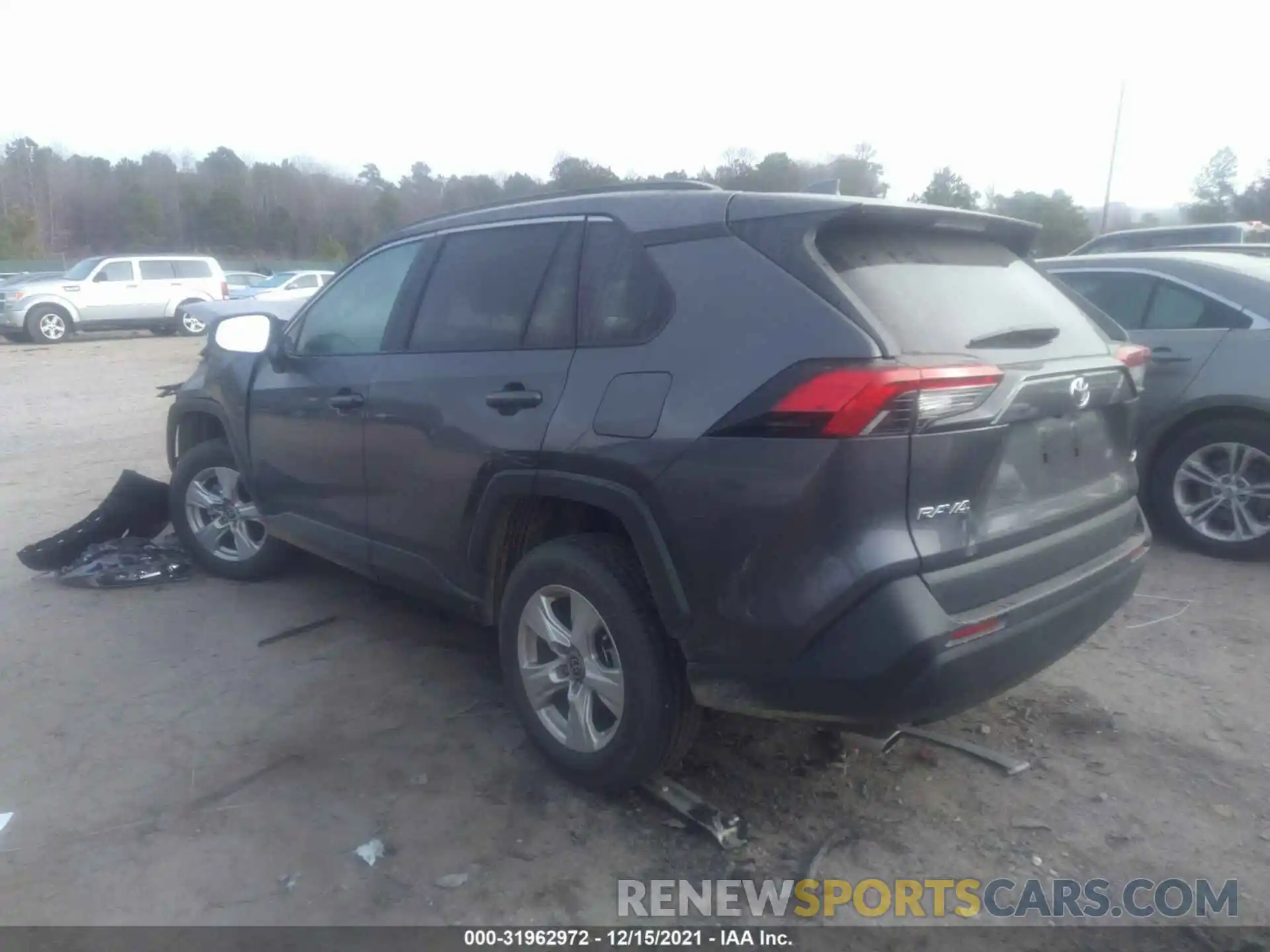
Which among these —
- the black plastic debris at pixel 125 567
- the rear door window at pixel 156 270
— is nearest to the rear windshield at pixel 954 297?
the black plastic debris at pixel 125 567

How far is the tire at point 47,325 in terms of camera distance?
2236 centimetres

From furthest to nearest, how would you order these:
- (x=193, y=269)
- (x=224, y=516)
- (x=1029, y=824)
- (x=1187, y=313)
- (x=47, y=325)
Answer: (x=193, y=269), (x=47, y=325), (x=1187, y=313), (x=224, y=516), (x=1029, y=824)

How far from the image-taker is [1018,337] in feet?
10.0

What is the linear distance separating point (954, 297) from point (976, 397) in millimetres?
465

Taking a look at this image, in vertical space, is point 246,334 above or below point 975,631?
above

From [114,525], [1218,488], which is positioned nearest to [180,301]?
[114,525]

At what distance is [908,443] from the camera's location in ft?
8.54

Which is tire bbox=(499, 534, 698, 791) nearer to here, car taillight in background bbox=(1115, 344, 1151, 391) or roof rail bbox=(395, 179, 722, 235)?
roof rail bbox=(395, 179, 722, 235)

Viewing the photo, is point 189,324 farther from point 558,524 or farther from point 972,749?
point 972,749

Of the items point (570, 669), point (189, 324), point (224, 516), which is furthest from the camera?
point (189, 324)

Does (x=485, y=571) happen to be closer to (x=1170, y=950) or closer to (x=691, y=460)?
(x=691, y=460)

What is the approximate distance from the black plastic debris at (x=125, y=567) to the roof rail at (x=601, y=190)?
2.66 m

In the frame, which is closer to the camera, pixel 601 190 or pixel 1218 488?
pixel 601 190

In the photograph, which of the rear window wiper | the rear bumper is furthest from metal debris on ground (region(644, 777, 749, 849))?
the rear window wiper
